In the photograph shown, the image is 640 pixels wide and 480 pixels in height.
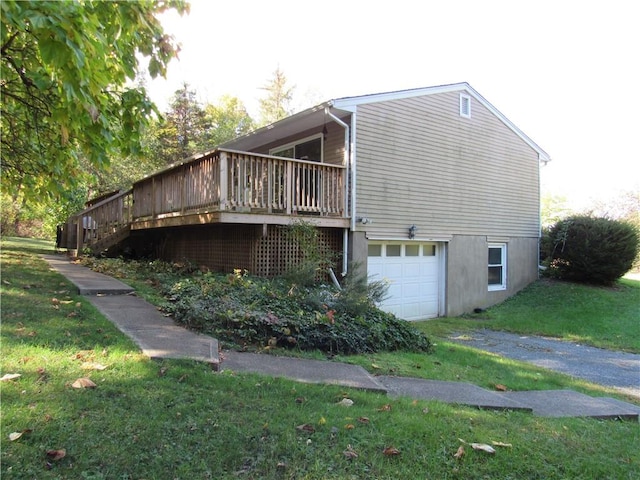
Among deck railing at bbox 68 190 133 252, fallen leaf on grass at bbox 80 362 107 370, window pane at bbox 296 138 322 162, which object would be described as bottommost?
fallen leaf on grass at bbox 80 362 107 370

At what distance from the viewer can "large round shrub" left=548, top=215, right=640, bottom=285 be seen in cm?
1355

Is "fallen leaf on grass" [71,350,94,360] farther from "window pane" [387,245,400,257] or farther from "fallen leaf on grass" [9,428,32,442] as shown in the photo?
"window pane" [387,245,400,257]

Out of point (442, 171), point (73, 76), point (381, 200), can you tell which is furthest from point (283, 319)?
point (442, 171)

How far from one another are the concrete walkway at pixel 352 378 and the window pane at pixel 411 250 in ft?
22.6

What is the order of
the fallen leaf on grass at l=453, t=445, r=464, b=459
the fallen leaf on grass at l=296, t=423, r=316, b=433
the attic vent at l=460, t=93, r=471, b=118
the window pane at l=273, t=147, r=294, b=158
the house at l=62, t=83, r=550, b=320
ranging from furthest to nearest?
the window pane at l=273, t=147, r=294, b=158 < the attic vent at l=460, t=93, r=471, b=118 < the house at l=62, t=83, r=550, b=320 < the fallen leaf on grass at l=296, t=423, r=316, b=433 < the fallen leaf on grass at l=453, t=445, r=464, b=459

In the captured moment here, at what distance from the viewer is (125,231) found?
1420cm

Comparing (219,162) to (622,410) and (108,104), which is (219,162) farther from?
(622,410)

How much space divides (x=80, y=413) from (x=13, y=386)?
685 mm

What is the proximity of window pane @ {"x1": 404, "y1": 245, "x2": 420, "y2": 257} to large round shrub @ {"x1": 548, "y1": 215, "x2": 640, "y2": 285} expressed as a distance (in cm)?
561

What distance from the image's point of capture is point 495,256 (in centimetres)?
1434

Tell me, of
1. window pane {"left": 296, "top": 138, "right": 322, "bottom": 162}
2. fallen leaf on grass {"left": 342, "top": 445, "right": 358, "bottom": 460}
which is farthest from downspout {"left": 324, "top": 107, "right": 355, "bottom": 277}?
fallen leaf on grass {"left": 342, "top": 445, "right": 358, "bottom": 460}

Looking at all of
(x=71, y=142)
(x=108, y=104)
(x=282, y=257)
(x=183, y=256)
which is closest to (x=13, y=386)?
(x=108, y=104)

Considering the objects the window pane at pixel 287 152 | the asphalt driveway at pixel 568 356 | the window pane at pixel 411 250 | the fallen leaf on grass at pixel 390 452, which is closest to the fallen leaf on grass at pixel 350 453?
the fallen leaf on grass at pixel 390 452

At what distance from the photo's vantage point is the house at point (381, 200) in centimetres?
955
